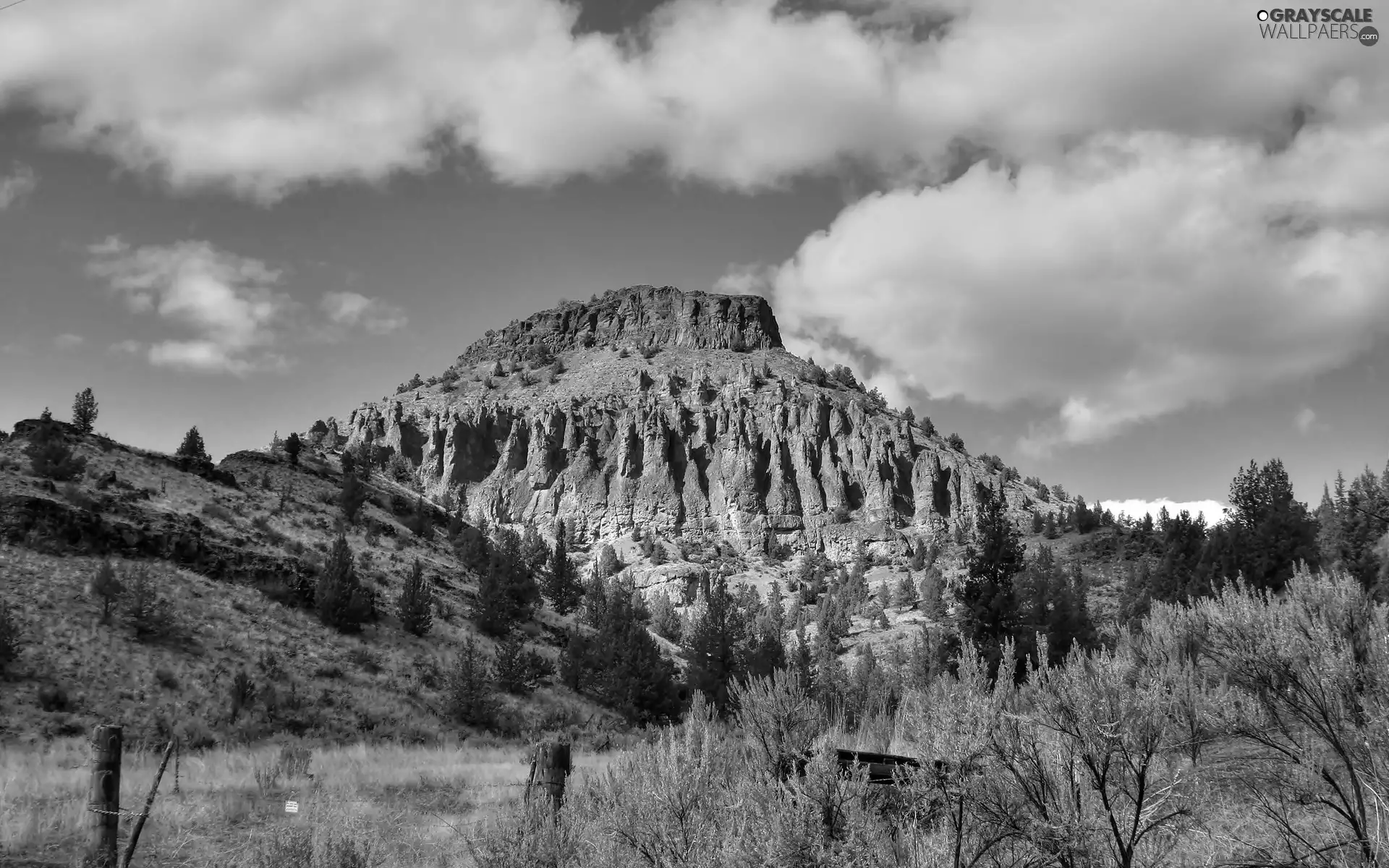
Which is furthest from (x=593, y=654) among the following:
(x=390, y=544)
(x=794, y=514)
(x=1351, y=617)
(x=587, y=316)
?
(x=587, y=316)

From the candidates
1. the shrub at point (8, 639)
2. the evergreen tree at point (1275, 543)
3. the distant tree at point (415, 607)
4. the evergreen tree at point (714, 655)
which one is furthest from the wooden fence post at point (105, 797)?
the evergreen tree at point (1275, 543)

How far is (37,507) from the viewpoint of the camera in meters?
26.7

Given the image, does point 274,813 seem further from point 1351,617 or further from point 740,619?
point 740,619

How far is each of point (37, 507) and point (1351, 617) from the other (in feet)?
114

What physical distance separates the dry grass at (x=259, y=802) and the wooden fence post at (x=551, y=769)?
0.70 m

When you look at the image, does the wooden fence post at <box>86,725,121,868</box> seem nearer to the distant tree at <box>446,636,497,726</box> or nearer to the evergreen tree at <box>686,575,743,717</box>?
the distant tree at <box>446,636,497,726</box>

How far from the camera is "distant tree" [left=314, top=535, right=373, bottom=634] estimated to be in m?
28.8

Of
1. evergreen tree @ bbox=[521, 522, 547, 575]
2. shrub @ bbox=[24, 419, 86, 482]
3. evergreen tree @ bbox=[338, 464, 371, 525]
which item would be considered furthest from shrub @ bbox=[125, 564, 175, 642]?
evergreen tree @ bbox=[521, 522, 547, 575]

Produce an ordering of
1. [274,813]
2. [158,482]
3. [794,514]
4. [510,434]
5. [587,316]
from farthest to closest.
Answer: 1. [587,316]
2. [510,434]
3. [794,514]
4. [158,482]
5. [274,813]

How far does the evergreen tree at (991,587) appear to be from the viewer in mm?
27203

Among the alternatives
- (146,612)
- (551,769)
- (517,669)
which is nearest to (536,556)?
(517,669)

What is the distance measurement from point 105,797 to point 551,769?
170 inches

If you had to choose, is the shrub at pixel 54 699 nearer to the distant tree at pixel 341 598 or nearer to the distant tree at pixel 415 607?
the distant tree at pixel 341 598

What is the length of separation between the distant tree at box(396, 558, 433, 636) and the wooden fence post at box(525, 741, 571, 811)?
24755 mm
